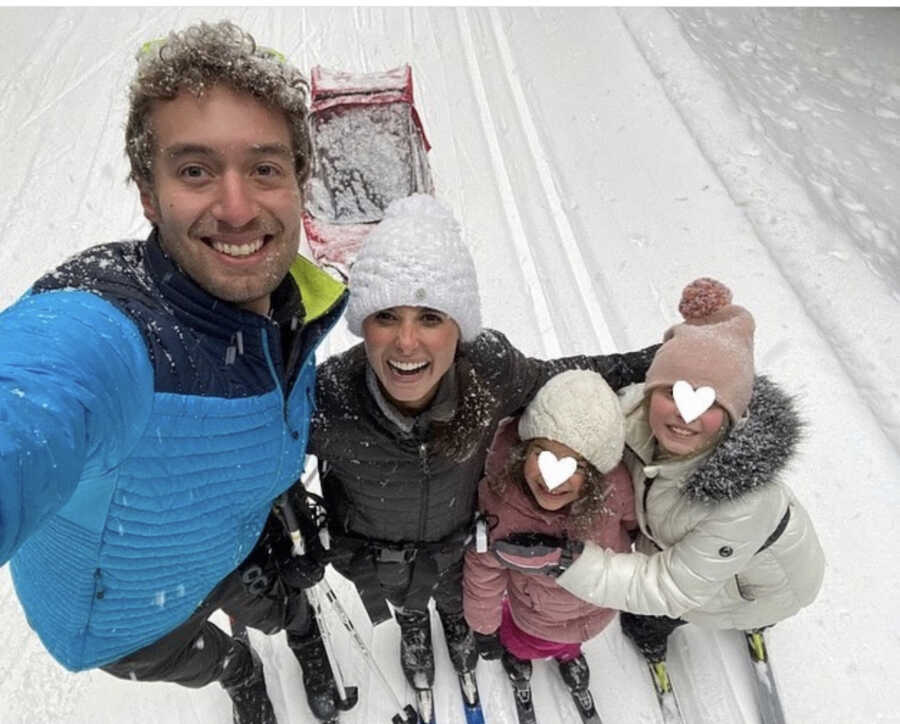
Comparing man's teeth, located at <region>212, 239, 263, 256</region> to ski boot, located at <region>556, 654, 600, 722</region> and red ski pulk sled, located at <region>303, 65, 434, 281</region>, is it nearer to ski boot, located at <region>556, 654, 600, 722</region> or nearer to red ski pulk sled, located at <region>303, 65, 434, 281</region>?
ski boot, located at <region>556, 654, 600, 722</region>

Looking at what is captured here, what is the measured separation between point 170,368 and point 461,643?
1.92 m

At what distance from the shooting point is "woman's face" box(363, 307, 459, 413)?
1.67 metres

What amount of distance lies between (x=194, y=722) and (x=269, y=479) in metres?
1.60

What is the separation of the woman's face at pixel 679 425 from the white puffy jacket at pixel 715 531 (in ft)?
0.16

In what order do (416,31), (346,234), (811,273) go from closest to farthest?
(346,234)
(811,273)
(416,31)

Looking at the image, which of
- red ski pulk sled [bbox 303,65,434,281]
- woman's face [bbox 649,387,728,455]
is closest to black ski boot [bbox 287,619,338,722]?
woman's face [bbox 649,387,728,455]

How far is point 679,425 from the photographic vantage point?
72.4 inches

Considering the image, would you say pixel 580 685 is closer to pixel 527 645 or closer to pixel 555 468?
pixel 527 645

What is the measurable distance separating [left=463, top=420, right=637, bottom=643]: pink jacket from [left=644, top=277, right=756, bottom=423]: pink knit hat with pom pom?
42cm

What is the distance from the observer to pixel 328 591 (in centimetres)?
270

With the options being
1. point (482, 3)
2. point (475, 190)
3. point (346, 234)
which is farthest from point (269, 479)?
point (482, 3)

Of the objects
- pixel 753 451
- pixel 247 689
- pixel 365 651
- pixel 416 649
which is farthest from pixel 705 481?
pixel 247 689

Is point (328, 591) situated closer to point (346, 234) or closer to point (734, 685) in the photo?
point (734, 685)

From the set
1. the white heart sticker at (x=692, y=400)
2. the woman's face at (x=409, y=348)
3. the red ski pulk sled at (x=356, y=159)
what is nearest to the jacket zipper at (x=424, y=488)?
the woman's face at (x=409, y=348)
